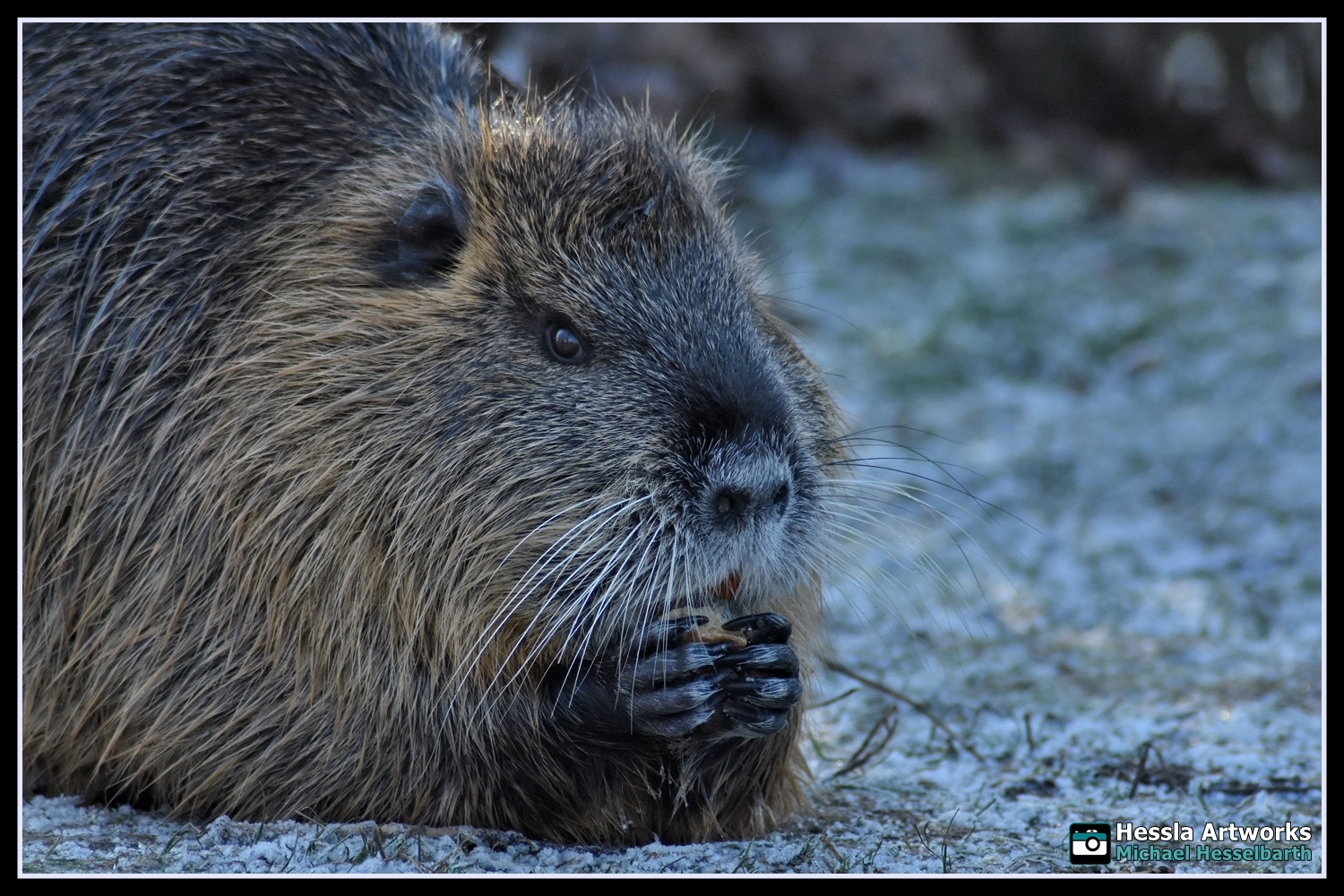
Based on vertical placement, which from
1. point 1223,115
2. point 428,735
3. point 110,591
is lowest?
point 428,735

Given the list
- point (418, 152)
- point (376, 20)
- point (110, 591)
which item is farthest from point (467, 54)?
point (110, 591)

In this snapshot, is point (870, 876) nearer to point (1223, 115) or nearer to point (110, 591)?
point (110, 591)

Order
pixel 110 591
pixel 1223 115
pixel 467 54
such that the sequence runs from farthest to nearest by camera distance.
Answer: pixel 1223 115, pixel 467 54, pixel 110 591

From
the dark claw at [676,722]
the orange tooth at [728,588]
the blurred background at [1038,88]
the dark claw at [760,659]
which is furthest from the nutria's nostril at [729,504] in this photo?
the blurred background at [1038,88]

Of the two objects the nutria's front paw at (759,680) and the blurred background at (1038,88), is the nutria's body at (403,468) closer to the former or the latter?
the nutria's front paw at (759,680)

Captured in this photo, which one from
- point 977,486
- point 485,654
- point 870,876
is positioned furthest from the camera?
point 977,486
